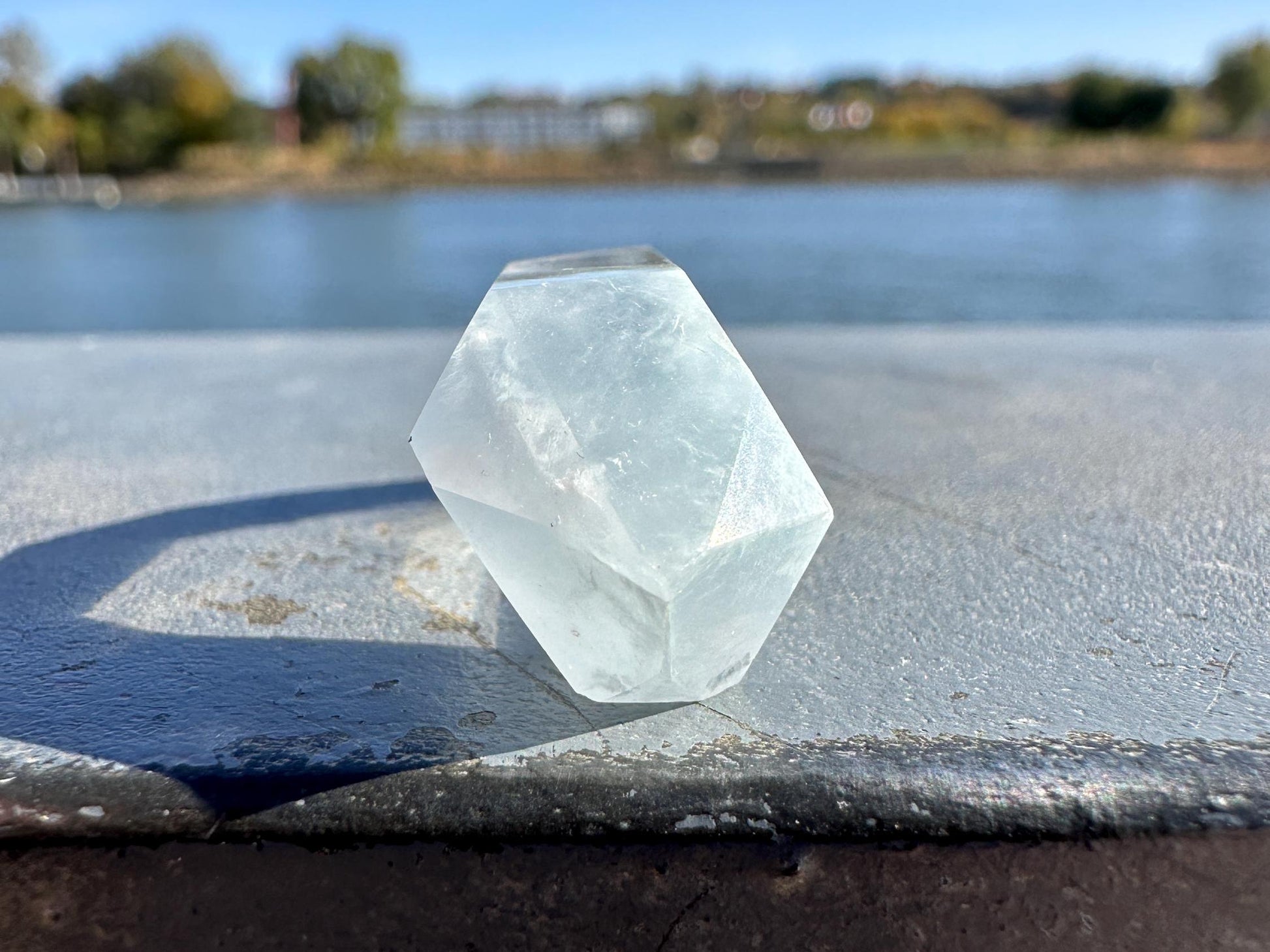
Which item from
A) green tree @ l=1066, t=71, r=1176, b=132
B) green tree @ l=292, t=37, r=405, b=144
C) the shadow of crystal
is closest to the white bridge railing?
green tree @ l=292, t=37, r=405, b=144

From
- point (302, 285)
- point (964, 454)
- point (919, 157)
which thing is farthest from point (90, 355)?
point (919, 157)

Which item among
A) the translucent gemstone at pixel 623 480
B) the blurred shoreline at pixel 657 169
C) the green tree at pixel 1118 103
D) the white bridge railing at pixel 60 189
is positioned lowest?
the white bridge railing at pixel 60 189

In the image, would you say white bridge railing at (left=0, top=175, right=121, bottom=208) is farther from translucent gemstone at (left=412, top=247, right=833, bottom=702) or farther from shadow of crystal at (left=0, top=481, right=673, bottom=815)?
translucent gemstone at (left=412, top=247, right=833, bottom=702)

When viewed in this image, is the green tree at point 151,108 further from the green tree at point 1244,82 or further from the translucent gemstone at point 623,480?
the translucent gemstone at point 623,480

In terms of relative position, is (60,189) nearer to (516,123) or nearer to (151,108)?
(151,108)

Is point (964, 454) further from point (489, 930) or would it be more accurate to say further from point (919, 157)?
point (919, 157)

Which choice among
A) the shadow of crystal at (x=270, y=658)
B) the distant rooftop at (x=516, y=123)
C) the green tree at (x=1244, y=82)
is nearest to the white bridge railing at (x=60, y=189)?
the distant rooftop at (x=516, y=123)
